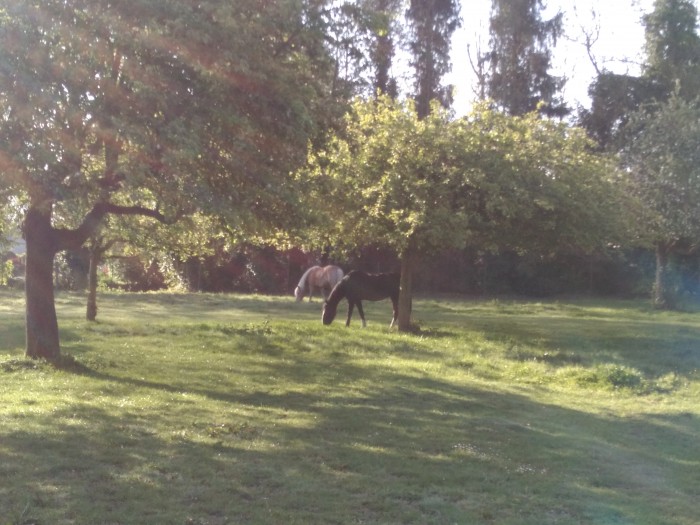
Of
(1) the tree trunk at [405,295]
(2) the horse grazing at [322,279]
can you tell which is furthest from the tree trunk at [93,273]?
(2) the horse grazing at [322,279]

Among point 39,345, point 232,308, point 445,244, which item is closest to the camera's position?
point 39,345

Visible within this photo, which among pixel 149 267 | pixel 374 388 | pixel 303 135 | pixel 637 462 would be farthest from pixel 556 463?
pixel 149 267

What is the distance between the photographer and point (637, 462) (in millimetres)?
8703

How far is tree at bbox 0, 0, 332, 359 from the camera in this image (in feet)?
34.3

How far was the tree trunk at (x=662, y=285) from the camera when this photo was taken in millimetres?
29312

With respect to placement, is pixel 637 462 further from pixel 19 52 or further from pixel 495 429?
pixel 19 52

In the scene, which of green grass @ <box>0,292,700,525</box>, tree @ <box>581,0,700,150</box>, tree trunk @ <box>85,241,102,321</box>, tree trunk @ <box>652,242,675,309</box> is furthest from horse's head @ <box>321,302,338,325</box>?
tree @ <box>581,0,700,150</box>

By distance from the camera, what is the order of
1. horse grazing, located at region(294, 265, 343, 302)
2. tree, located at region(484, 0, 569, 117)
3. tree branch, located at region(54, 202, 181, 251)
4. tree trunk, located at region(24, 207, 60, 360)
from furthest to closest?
tree, located at region(484, 0, 569, 117) < horse grazing, located at region(294, 265, 343, 302) < tree trunk, located at region(24, 207, 60, 360) < tree branch, located at region(54, 202, 181, 251)

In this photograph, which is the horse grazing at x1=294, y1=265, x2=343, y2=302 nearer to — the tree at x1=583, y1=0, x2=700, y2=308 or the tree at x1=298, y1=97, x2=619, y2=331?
the tree at x1=583, y1=0, x2=700, y2=308

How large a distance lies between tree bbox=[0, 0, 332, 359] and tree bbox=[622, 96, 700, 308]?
50.5 feet

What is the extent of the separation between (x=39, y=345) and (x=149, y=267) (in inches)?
1016

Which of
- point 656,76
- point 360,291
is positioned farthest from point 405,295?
point 656,76

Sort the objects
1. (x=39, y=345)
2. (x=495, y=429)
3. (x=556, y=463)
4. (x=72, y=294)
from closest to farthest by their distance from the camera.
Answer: (x=556, y=463)
(x=495, y=429)
(x=39, y=345)
(x=72, y=294)

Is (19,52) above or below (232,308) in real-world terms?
above
